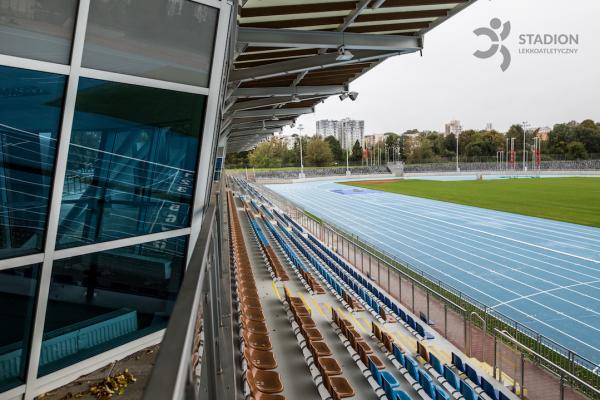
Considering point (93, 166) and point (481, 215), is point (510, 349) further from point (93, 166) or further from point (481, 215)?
point (481, 215)

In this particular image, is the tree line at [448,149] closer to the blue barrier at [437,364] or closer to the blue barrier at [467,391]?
the blue barrier at [437,364]

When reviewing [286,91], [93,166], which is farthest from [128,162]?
[286,91]

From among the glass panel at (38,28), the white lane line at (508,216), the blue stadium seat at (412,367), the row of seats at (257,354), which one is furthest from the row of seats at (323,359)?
the white lane line at (508,216)

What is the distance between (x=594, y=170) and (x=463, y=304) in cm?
7449

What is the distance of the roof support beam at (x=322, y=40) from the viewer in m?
8.11

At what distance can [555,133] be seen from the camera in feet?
316

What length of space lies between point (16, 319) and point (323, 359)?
5193 mm

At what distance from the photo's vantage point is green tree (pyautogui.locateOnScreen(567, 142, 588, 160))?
8788 centimetres

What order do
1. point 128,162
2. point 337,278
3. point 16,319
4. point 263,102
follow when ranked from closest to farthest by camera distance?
point 16,319
point 128,162
point 337,278
point 263,102

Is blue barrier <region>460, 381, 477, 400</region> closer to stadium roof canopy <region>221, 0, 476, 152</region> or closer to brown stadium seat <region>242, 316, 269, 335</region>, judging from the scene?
brown stadium seat <region>242, 316, 269, 335</region>

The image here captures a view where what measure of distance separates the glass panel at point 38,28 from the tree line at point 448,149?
3632 inches

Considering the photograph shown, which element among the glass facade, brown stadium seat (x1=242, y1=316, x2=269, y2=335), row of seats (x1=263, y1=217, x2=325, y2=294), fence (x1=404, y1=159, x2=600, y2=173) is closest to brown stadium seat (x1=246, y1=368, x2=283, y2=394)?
brown stadium seat (x1=242, y1=316, x2=269, y2=335)

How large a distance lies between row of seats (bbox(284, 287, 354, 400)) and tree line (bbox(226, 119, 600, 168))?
3420 inches

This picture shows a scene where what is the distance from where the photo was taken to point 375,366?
778 cm
